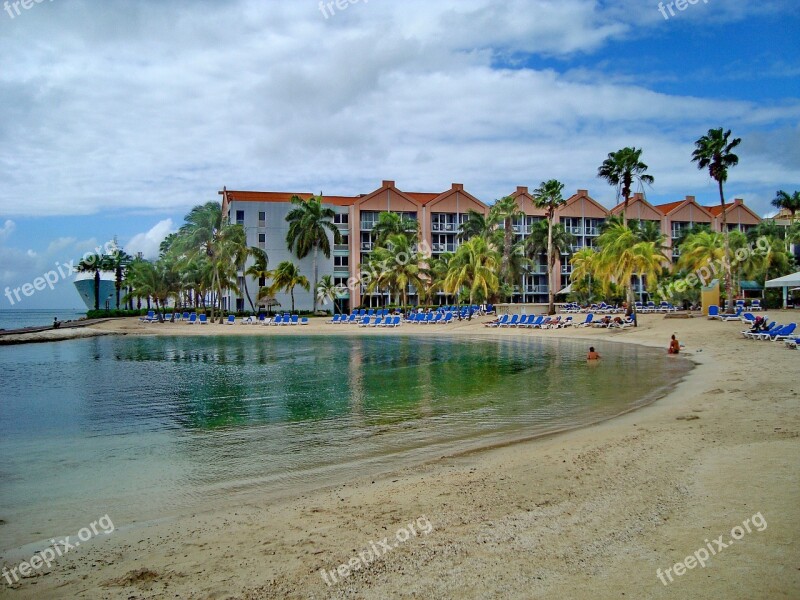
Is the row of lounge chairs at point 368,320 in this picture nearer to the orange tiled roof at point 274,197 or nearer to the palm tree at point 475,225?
the palm tree at point 475,225

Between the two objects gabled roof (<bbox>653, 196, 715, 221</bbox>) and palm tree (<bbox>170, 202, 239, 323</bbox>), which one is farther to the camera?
gabled roof (<bbox>653, 196, 715, 221</bbox>)

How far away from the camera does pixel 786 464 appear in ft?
22.1

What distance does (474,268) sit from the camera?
4553cm

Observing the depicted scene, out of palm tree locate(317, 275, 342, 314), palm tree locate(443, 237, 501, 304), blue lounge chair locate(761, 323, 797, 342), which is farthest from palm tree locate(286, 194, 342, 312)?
blue lounge chair locate(761, 323, 797, 342)

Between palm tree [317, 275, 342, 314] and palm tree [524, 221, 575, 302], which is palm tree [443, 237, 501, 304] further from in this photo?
palm tree [317, 275, 342, 314]

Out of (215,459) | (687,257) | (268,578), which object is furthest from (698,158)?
(268,578)

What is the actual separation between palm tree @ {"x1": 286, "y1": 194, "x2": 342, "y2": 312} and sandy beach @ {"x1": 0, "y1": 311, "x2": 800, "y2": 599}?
49.9m

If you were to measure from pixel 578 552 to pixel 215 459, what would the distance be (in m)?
6.38

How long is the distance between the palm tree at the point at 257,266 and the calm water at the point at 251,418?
31086mm

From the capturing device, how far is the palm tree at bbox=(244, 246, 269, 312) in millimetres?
A: 55875

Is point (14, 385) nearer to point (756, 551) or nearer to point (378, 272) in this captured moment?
point (756, 551)

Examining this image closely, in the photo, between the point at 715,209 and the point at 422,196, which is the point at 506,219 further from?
the point at 715,209

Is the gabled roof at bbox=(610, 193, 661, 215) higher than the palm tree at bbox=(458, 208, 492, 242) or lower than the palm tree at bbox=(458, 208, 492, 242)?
higher

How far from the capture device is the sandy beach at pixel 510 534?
14.2 ft
